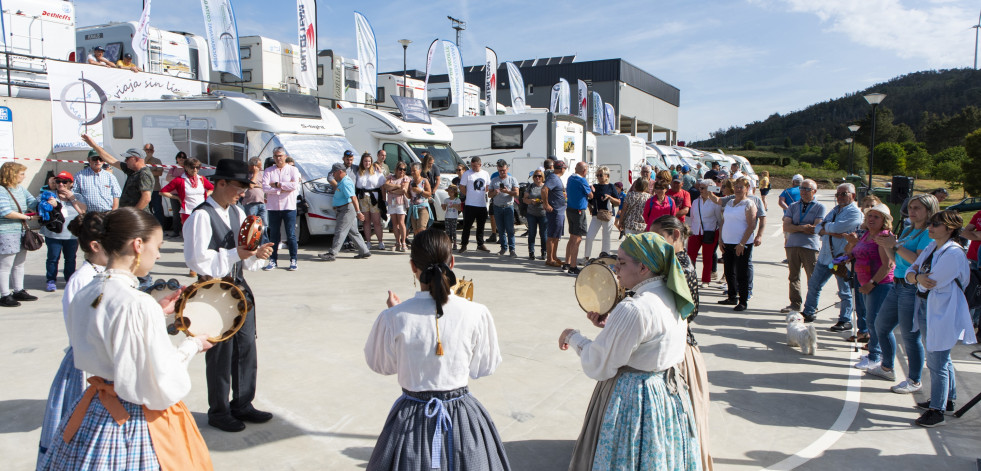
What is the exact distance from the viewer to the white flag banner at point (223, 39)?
16859 millimetres

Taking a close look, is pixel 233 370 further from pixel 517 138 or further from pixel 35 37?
pixel 35 37

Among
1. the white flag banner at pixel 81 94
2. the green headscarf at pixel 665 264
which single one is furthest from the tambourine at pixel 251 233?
the white flag banner at pixel 81 94

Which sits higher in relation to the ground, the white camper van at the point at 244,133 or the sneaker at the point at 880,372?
the white camper van at the point at 244,133

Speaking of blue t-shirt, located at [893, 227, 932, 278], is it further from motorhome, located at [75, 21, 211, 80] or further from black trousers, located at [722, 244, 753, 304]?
motorhome, located at [75, 21, 211, 80]

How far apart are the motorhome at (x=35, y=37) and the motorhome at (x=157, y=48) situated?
1018 millimetres

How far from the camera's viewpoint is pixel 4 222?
683 centimetres

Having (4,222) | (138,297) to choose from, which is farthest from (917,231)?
(4,222)

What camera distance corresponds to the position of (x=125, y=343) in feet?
7.36

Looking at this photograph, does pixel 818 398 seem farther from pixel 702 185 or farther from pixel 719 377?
pixel 702 185

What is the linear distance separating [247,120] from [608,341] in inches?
413

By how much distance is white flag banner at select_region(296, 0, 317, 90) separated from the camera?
1778 centimetres

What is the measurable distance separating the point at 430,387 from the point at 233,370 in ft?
7.09

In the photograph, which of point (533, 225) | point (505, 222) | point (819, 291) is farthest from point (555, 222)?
point (819, 291)

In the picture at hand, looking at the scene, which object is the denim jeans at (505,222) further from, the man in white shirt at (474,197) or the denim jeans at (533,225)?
the denim jeans at (533,225)
